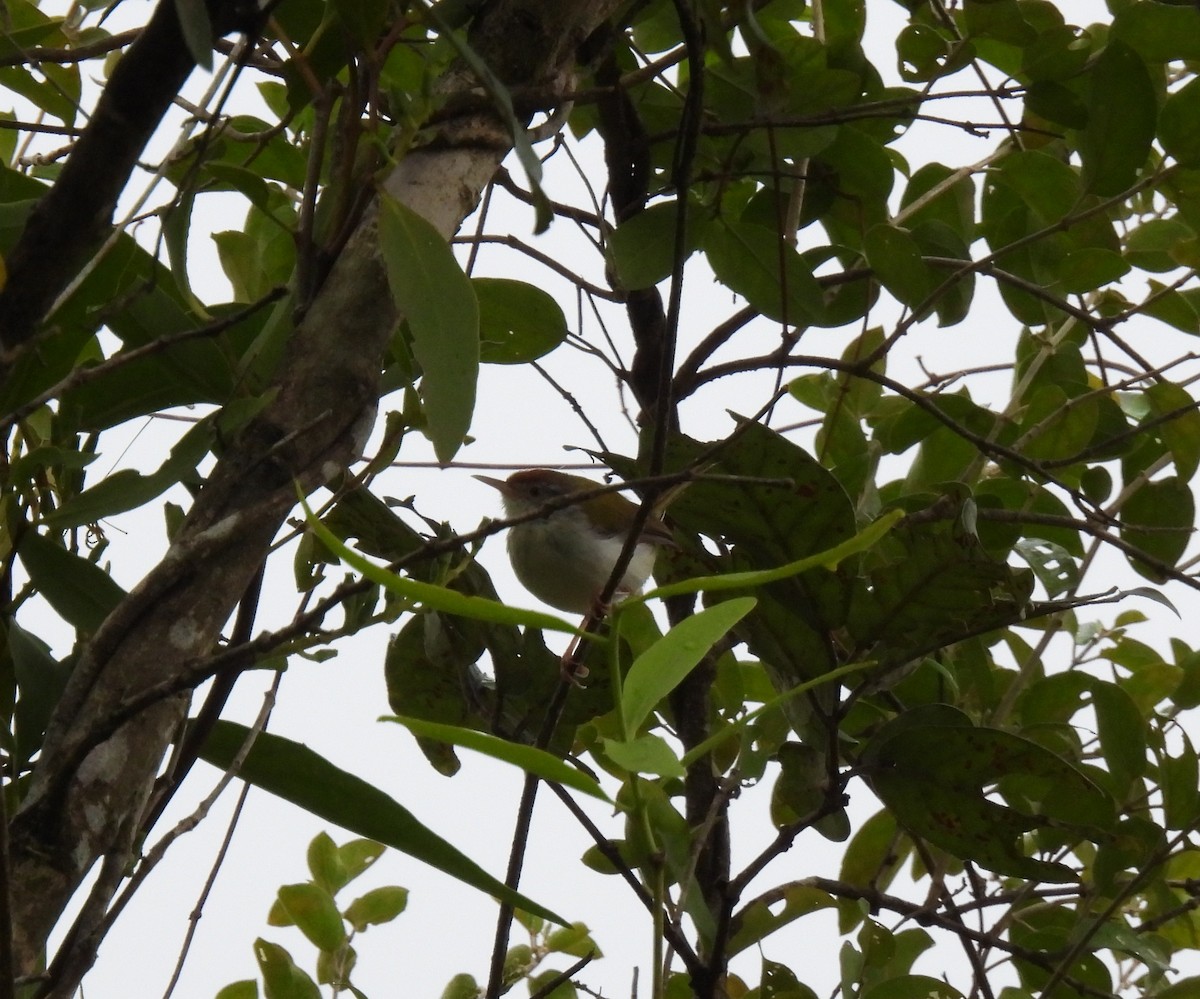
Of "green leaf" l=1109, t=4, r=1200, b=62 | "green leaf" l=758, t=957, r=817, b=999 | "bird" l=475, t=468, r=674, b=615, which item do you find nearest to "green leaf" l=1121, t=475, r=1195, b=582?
"green leaf" l=1109, t=4, r=1200, b=62

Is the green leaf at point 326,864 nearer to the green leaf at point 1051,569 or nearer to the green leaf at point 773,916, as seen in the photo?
the green leaf at point 773,916

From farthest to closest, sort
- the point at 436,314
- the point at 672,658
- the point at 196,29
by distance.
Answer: the point at 436,314 < the point at 672,658 < the point at 196,29

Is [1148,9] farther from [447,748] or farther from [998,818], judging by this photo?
[447,748]

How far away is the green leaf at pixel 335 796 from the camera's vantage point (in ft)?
2.65

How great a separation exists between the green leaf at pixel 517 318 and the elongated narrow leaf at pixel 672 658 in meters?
0.79

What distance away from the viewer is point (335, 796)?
85 centimetres

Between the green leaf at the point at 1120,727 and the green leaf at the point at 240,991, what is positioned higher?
the green leaf at the point at 1120,727

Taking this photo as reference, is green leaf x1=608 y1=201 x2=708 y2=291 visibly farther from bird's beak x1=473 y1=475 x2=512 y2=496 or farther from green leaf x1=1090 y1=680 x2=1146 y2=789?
bird's beak x1=473 y1=475 x2=512 y2=496

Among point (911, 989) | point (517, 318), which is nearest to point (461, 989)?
point (911, 989)

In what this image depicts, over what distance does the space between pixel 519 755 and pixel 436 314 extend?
382 mm

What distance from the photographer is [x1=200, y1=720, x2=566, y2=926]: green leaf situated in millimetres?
809

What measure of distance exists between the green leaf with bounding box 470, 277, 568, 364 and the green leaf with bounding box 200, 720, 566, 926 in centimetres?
70

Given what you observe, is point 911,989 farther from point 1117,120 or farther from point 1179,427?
point 1117,120

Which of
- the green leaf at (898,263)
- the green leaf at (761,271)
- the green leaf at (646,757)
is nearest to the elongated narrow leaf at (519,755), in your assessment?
the green leaf at (646,757)
